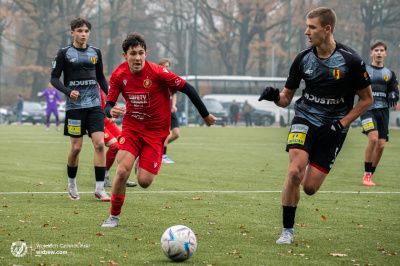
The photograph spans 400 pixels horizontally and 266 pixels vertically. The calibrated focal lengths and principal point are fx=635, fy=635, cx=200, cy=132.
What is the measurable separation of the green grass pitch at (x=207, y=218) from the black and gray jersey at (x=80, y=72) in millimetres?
1291

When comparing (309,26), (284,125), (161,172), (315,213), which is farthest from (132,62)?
(284,125)

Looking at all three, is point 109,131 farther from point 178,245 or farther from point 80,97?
point 178,245

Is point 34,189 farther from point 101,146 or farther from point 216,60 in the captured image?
point 216,60

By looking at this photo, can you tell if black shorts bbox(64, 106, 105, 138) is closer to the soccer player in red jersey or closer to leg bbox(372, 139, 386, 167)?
the soccer player in red jersey

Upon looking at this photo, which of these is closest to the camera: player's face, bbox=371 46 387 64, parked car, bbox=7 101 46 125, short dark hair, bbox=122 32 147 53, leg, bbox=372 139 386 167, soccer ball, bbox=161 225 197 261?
soccer ball, bbox=161 225 197 261

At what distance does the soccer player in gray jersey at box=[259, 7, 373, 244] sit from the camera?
5.82m

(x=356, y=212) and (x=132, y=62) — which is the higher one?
(x=132, y=62)

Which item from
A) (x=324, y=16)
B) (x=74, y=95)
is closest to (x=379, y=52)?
(x=324, y=16)

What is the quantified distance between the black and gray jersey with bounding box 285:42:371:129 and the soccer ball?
1696 mm

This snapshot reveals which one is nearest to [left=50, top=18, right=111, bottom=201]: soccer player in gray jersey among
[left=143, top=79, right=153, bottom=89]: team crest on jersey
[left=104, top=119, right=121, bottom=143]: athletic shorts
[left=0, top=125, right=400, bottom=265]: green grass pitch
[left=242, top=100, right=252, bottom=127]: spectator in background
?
[left=0, top=125, right=400, bottom=265]: green grass pitch

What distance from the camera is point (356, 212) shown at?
24.8 ft

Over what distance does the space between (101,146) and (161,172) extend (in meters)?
3.61

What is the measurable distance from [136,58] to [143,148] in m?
0.95

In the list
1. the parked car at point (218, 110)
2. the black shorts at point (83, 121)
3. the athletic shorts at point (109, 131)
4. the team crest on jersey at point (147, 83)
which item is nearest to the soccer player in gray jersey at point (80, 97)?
the black shorts at point (83, 121)
